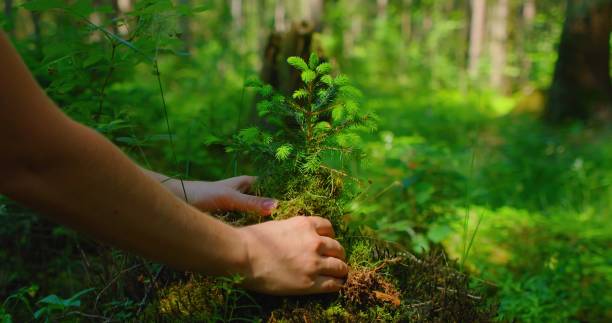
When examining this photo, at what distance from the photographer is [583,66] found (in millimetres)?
7828

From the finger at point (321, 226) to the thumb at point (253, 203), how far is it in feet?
0.54

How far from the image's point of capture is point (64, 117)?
1.03m

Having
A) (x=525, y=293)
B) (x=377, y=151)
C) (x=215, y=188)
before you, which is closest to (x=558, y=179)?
(x=377, y=151)

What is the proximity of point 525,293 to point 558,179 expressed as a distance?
377cm

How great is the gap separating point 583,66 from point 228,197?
7.94 metres

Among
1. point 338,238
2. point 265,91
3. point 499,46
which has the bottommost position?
point 499,46

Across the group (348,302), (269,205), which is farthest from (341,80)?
(348,302)

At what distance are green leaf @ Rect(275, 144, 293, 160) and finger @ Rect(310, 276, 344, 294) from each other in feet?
1.33

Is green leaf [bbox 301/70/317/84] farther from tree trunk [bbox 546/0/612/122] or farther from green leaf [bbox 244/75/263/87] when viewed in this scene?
tree trunk [bbox 546/0/612/122]

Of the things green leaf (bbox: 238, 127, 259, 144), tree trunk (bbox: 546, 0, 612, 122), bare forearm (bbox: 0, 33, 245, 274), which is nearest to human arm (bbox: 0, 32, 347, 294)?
bare forearm (bbox: 0, 33, 245, 274)

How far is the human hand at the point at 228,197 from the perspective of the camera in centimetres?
164

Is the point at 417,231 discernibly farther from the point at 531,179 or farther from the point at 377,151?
the point at 531,179

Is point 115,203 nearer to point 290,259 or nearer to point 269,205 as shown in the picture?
point 290,259

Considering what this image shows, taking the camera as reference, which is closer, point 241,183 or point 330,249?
point 330,249
